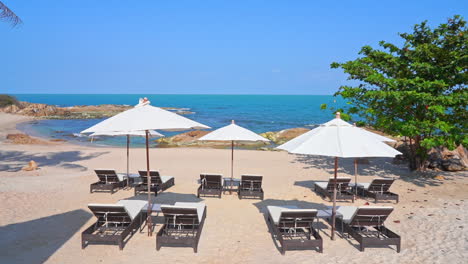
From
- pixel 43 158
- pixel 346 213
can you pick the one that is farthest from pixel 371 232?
pixel 43 158

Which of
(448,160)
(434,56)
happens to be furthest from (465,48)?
(448,160)

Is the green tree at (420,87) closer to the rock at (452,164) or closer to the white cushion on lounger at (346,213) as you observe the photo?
the rock at (452,164)

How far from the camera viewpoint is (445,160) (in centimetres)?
1384

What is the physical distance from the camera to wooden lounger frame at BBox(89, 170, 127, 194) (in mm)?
9680

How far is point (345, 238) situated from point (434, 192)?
576 cm

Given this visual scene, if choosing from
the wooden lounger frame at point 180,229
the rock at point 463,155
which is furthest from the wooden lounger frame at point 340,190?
the rock at point 463,155

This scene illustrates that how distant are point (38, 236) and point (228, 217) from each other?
4067 millimetres

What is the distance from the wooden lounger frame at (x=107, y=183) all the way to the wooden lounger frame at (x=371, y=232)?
691cm

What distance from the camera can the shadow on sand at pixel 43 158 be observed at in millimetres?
14602

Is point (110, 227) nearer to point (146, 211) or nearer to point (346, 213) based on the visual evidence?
point (146, 211)

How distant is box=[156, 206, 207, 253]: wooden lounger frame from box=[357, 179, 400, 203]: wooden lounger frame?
568cm

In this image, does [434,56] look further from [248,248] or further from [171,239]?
[171,239]

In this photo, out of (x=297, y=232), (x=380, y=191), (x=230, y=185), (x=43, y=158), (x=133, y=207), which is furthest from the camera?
(x=43, y=158)

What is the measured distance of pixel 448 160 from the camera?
13.8 metres
